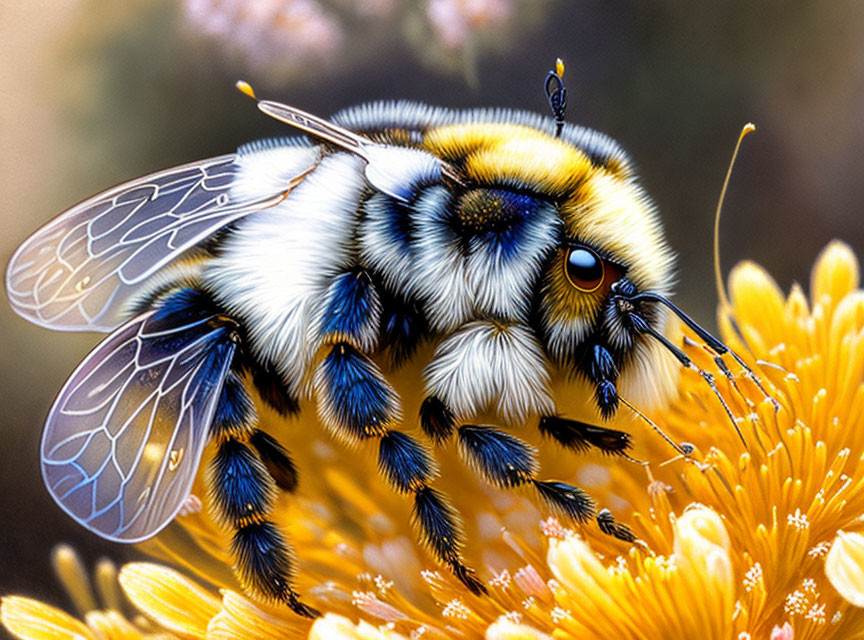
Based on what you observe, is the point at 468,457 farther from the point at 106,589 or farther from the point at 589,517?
the point at 106,589

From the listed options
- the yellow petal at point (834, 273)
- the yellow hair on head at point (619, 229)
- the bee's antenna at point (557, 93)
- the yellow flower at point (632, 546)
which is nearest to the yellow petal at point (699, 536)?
the yellow flower at point (632, 546)

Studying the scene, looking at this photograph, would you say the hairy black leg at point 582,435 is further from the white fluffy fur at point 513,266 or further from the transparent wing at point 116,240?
the transparent wing at point 116,240

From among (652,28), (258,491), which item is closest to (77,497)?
(258,491)

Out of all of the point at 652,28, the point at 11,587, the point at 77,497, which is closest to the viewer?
the point at 77,497

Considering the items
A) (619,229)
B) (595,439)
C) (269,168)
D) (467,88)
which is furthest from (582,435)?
(467,88)

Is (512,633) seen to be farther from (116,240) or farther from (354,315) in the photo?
(116,240)

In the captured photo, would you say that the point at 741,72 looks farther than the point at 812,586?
Yes
